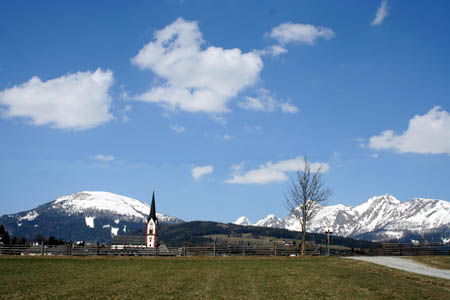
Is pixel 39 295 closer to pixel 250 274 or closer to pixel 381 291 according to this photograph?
pixel 250 274

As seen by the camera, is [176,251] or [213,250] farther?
[176,251]

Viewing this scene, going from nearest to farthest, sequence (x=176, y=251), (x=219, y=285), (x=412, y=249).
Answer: (x=219, y=285) → (x=176, y=251) → (x=412, y=249)

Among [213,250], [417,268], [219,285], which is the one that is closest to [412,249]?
[417,268]

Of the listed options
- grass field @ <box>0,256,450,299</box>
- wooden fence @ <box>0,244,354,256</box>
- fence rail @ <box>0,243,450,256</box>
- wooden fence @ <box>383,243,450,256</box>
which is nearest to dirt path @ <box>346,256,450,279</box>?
grass field @ <box>0,256,450,299</box>

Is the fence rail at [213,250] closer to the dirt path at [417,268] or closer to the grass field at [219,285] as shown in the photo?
the dirt path at [417,268]

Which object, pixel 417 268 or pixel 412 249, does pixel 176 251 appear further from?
pixel 417 268

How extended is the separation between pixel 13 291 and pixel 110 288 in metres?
4.24

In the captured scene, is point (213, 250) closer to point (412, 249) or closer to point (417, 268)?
point (412, 249)

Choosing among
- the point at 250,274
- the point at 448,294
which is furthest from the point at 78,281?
the point at 448,294

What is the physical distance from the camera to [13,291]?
64.7ft

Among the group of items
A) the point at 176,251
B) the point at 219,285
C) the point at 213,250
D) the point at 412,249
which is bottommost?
the point at 176,251

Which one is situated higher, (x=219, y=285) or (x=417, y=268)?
(x=219, y=285)

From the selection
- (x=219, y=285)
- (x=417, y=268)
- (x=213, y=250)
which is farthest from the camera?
(x=213, y=250)

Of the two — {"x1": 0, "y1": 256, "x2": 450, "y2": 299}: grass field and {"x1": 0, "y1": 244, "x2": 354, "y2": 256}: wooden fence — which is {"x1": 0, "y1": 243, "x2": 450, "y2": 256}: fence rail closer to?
{"x1": 0, "y1": 244, "x2": 354, "y2": 256}: wooden fence
